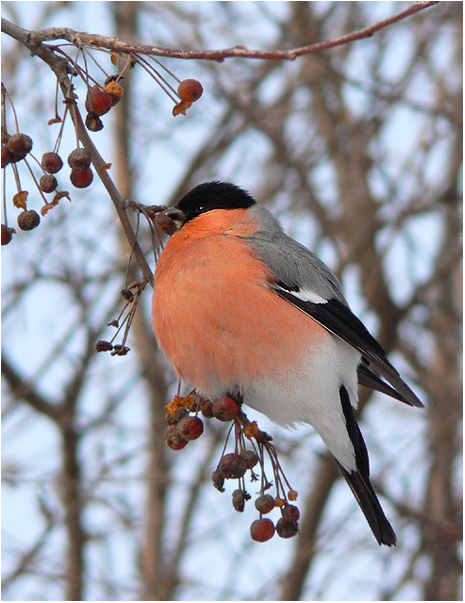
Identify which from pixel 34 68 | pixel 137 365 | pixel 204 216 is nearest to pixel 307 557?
pixel 137 365

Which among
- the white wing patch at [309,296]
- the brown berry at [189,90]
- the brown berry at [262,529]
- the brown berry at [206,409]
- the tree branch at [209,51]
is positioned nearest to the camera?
the tree branch at [209,51]

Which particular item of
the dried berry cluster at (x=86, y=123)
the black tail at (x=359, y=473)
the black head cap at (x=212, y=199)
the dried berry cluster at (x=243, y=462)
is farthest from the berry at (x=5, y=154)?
the black tail at (x=359, y=473)

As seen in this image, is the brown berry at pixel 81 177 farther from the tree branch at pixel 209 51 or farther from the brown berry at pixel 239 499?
the brown berry at pixel 239 499

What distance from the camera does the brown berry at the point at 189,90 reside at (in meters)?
2.11

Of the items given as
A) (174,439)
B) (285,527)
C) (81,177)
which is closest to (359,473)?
(285,527)

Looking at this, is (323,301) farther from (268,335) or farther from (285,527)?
(285,527)

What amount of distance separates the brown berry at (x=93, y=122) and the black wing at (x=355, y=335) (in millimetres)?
1098

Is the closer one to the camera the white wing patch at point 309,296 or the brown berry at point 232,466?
the brown berry at point 232,466

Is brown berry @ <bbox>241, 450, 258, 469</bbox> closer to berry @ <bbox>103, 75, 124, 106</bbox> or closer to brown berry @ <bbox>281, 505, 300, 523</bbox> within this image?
brown berry @ <bbox>281, 505, 300, 523</bbox>

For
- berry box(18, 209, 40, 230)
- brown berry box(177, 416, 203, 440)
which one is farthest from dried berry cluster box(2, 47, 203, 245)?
brown berry box(177, 416, 203, 440)

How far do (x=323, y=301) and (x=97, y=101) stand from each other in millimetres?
1323

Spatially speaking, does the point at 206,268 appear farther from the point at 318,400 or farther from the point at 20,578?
the point at 20,578

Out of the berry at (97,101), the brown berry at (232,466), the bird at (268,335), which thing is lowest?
the brown berry at (232,466)

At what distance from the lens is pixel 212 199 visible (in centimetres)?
337
